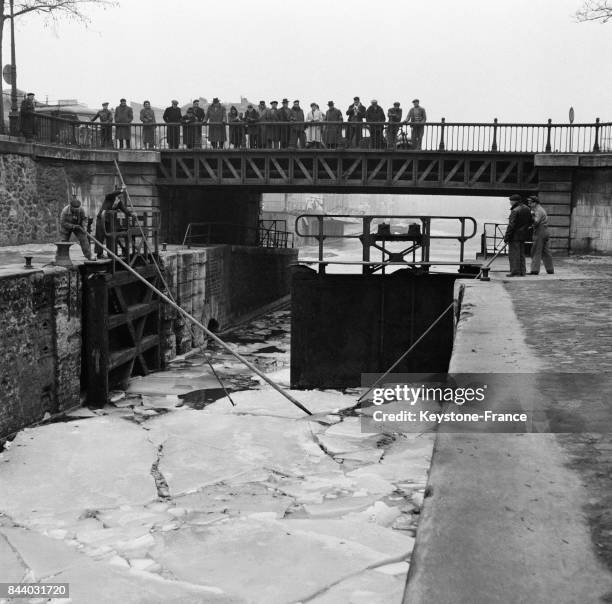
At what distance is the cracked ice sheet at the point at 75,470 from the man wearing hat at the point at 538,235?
7.88 meters

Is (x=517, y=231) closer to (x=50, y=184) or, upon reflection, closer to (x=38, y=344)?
(x=38, y=344)

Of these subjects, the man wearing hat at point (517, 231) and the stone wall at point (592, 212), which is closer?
the man wearing hat at point (517, 231)

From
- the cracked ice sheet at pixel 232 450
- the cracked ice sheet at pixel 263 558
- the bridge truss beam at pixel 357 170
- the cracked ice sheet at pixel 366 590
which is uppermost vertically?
the bridge truss beam at pixel 357 170

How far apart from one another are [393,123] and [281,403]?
13.0 metres

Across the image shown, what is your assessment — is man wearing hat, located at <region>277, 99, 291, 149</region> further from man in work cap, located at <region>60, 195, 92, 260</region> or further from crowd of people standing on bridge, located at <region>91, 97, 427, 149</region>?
man in work cap, located at <region>60, 195, 92, 260</region>

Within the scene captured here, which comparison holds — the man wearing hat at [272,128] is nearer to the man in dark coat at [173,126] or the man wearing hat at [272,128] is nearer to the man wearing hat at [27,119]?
the man in dark coat at [173,126]

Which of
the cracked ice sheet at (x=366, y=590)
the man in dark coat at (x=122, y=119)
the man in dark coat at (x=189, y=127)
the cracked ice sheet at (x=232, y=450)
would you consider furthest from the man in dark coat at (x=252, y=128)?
the cracked ice sheet at (x=366, y=590)

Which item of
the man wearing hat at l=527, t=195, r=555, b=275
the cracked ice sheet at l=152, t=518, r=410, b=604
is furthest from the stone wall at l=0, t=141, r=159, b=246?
the cracked ice sheet at l=152, t=518, r=410, b=604

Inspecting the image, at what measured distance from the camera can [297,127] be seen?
88.0ft

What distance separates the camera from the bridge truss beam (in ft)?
81.8

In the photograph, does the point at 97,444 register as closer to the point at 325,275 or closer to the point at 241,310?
the point at 325,275

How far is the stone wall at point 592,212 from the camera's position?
23734 mm

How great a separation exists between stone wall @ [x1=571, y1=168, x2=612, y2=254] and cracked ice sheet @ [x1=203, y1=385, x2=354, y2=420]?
11.7 m

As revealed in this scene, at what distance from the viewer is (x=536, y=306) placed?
10859 millimetres
